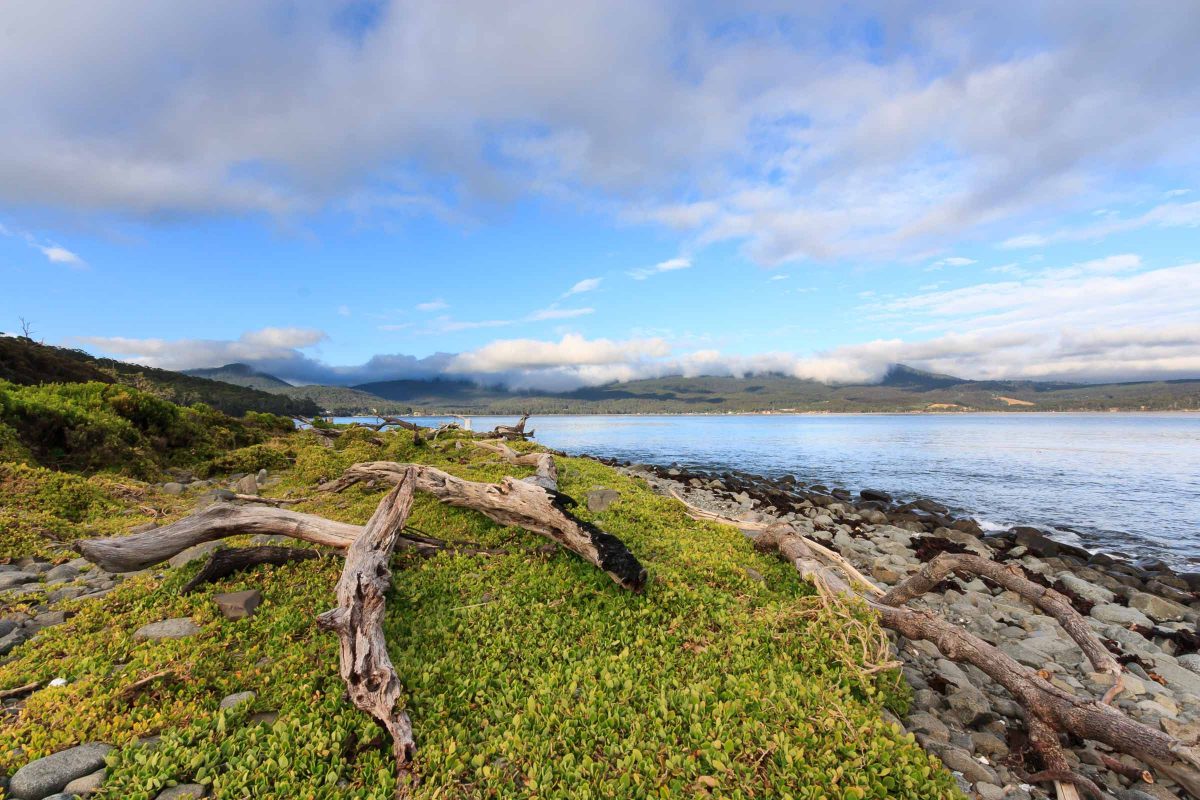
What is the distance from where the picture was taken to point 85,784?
396cm

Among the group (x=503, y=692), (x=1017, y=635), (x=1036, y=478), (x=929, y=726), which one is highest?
(x=503, y=692)

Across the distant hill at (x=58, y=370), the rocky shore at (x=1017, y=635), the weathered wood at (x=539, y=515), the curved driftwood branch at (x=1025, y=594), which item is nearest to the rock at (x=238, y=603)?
the weathered wood at (x=539, y=515)

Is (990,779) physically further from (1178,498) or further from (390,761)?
(1178,498)

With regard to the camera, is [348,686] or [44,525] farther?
[44,525]

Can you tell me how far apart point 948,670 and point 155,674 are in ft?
35.5

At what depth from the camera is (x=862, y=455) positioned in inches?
2281

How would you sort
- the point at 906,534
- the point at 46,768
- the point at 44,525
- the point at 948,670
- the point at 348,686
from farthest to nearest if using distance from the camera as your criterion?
the point at 906,534
the point at 44,525
the point at 948,670
the point at 348,686
the point at 46,768

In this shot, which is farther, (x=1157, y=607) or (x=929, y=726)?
(x=1157, y=607)

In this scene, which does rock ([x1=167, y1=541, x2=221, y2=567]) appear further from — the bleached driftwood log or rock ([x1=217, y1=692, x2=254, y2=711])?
rock ([x1=217, y1=692, x2=254, y2=711])

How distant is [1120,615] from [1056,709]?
11450mm

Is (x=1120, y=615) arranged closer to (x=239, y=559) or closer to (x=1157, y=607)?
(x=1157, y=607)

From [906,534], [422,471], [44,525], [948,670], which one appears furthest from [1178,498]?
[44,525]

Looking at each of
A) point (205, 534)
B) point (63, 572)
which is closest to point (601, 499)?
point (205, 534)

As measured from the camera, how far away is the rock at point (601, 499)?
13.4m
